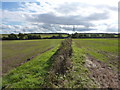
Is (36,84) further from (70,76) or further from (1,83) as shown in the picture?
(1,83)

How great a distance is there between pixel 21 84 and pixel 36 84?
918 mm

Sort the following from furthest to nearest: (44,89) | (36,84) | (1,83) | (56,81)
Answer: (1,83) → (36,84) → (56,81) → (44,89)

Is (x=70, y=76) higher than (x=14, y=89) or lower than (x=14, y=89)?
higher

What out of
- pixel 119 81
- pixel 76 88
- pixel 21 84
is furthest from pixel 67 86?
pixel 119 81

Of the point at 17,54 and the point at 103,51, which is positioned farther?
the point at 103,51

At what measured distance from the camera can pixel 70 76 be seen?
7.09 m

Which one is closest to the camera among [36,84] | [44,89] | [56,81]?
[44,89]

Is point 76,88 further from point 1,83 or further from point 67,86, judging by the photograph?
point 1,83

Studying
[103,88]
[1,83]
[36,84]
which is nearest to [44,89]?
[36,84]

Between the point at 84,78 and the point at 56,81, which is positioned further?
the point at 84,78

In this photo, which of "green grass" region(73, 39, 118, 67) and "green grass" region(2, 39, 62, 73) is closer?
"green grass" region(2, 39, 62, 73)

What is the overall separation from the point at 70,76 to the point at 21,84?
2.74 meters

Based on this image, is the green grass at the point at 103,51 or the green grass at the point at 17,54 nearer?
the green grass at the point at 17,54

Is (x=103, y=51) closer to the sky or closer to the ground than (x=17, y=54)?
closer to the sky
